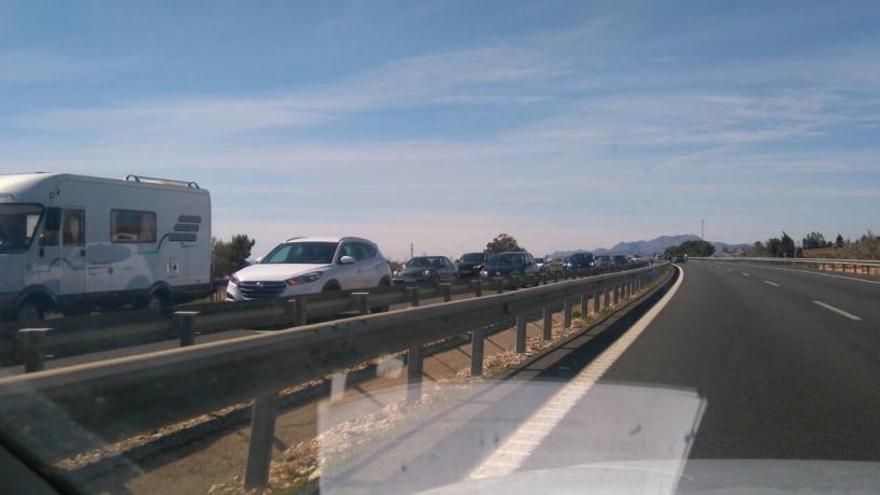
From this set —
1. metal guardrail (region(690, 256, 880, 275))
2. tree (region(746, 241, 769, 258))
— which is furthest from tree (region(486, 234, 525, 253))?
tree (region(746, 241, 769, 258))

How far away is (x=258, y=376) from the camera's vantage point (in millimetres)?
5254

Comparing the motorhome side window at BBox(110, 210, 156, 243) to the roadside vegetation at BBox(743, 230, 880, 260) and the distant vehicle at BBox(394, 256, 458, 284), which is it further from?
the roadside vegetation at BBox(743, 230, 880, 260)

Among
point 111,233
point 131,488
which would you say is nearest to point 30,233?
point 111,233

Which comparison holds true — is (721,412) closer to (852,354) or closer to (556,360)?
(556,360)

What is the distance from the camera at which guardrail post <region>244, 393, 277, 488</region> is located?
533 centimetres

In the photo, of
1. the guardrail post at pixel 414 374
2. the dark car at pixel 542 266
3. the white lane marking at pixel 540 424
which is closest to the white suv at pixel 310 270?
the white lane marking at pixel 540 424

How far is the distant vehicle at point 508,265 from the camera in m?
35.4

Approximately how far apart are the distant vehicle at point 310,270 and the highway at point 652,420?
624 cm

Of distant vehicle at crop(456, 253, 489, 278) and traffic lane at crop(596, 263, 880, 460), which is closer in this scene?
traffic lane at crop(596, 263, 880, 460)

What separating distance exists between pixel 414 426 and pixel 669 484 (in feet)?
9.54

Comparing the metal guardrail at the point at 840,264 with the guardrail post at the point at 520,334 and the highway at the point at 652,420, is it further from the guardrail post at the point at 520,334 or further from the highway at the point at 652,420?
the guardrail post at the point at 520,334

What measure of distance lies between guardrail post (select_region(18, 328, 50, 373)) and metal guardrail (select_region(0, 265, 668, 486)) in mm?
2759

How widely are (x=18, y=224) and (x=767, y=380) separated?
12792mm

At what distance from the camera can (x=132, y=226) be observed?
17688 millimetres
